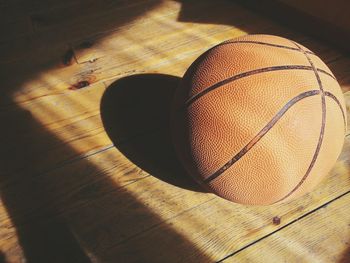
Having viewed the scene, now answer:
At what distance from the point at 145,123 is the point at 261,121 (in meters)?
0.78

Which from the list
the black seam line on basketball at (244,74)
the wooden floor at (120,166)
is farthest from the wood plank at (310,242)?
the black seam line on basketball at (244,74)

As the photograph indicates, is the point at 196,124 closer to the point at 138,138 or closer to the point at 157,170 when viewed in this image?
the point at 157,170

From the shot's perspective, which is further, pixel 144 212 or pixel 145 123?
pixel 145 123

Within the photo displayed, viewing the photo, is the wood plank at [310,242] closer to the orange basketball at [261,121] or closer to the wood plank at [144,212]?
the wood plank at [144,212]

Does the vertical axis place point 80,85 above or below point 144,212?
above

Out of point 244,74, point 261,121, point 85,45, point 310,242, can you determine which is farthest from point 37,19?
point 310,242

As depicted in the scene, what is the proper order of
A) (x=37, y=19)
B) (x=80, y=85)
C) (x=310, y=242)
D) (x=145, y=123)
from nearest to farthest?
(x=310, y=242), (x=145, y=123), (x=80, y=85), (x=37, y=19)

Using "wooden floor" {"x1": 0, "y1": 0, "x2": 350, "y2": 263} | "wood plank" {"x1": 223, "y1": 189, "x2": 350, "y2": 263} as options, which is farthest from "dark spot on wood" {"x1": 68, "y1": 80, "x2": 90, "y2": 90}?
"wood plank" {"x1": 223, "y1": 189, "x2": 350, "y2": 263}

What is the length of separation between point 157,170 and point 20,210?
617mm

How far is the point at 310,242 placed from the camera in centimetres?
135

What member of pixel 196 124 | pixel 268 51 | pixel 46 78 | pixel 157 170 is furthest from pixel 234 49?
pixel 46 78

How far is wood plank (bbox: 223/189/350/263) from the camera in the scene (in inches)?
51.6

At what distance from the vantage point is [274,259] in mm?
1308

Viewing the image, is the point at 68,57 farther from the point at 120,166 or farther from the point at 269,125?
the point at 269,125
